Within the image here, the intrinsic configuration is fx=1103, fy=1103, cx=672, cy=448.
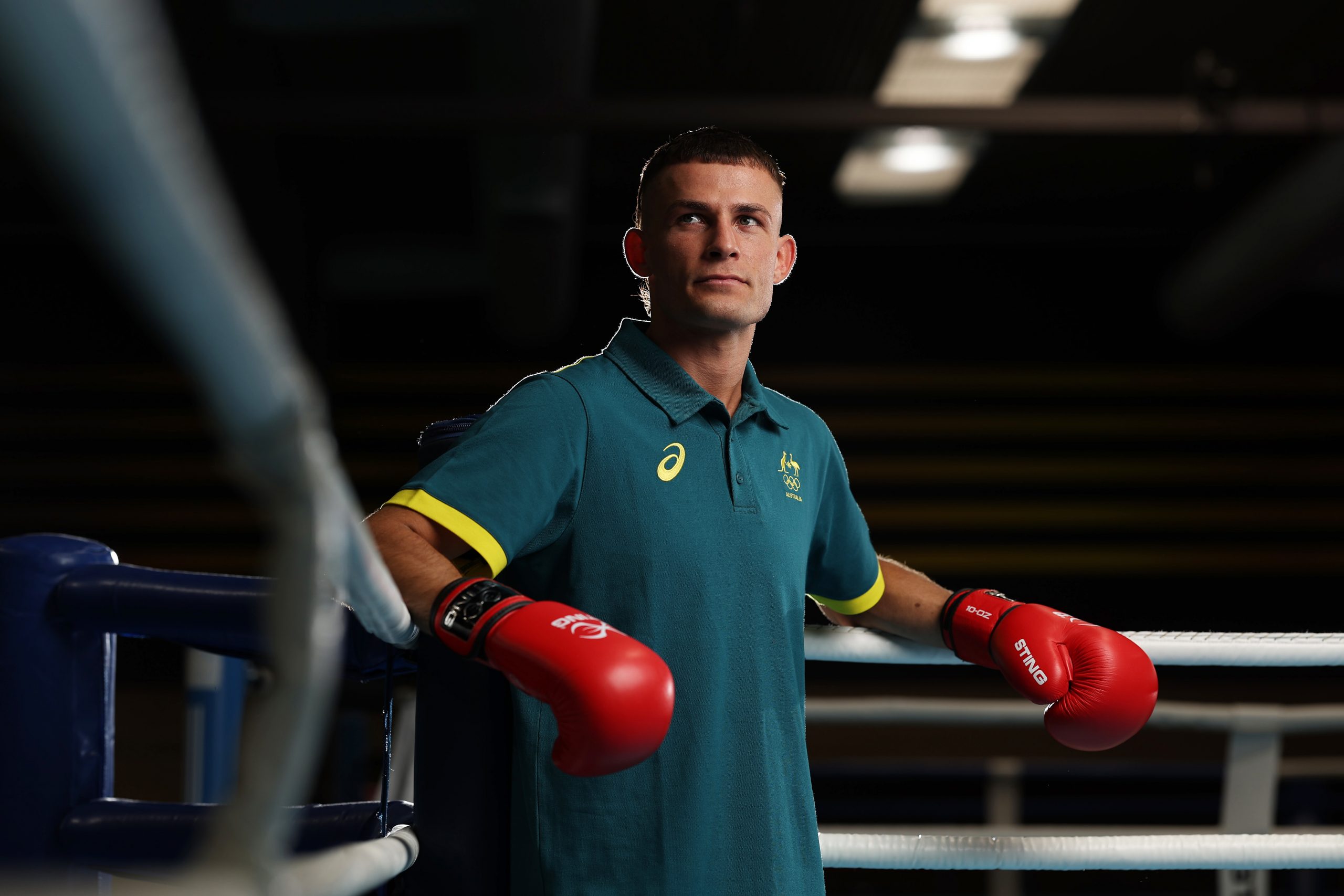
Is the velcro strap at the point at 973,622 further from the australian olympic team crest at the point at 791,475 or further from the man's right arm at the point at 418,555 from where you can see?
the man's right arm at the point at 418,555

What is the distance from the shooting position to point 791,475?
3.75ft

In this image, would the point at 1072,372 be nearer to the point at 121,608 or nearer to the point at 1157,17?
the point at 1157,17

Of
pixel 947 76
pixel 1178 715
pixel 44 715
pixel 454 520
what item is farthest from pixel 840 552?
pixel 947 76

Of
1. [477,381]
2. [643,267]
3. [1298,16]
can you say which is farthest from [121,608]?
[477,381]

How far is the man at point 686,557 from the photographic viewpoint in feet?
3.01

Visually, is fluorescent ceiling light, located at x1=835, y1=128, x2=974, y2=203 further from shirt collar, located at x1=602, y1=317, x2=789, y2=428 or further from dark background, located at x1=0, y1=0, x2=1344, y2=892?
shirt collar, located at x1=602, y1=317, x2=789, y2=428

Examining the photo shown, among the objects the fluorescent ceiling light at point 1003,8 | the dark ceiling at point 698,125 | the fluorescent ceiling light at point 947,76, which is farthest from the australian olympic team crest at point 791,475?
the fluorescent ceiling light at point 947,76

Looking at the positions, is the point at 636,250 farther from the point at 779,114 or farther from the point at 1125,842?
the point at 779,114

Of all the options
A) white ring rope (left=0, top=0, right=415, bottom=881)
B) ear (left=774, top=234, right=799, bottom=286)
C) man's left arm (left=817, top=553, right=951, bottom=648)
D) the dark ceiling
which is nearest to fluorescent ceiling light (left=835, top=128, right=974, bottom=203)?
the dark ceiling

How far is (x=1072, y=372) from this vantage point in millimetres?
6051

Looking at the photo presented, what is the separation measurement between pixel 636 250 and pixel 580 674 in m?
0.64

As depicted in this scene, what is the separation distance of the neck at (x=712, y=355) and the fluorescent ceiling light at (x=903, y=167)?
12.3 ft

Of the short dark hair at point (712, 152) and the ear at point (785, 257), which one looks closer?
the short dark hair at point (712, 152)

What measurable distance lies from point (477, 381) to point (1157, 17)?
3635mm
